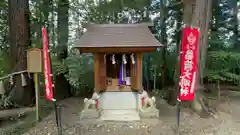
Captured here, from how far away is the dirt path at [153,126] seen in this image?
4.36 meters

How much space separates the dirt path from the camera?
4363mm

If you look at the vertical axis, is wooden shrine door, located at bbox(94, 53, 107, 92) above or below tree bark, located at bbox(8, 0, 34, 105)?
below

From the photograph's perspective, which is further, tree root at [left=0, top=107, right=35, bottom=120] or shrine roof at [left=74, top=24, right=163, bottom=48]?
tree root at [left=0, top=107, right=35, bottom=120]

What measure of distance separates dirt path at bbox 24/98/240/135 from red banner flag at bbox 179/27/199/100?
1.09m

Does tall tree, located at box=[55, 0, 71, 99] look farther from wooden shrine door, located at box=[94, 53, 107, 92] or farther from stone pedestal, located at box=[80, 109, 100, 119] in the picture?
stone pedestal, located at box=[80, 109, 100, 119]

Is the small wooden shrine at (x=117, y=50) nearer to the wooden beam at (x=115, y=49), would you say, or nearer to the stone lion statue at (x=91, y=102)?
the wooden beam at (x=115, y=49)

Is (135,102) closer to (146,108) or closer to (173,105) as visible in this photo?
(146,108)

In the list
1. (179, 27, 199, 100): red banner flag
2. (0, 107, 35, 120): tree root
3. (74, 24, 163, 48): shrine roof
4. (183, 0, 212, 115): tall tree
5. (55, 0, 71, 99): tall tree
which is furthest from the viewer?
(55, 0, 71, 99): tall tree

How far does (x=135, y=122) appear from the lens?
493cm

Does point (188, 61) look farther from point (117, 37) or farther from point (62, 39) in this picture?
point (62, 39)

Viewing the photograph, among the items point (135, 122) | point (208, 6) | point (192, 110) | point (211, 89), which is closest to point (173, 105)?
point (192, 110)

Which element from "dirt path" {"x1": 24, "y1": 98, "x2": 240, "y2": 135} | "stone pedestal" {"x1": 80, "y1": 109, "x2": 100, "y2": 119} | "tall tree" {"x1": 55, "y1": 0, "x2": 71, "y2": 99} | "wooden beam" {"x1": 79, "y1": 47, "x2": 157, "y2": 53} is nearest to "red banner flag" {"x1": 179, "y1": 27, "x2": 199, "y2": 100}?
"dirt path" {"x1": 24, "y1": 98, "x2": 240, "y2": 135}

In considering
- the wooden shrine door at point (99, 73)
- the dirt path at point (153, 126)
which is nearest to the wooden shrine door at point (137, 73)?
the wooden shrine door at point (99, 73)

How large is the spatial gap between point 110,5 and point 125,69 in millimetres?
4382
